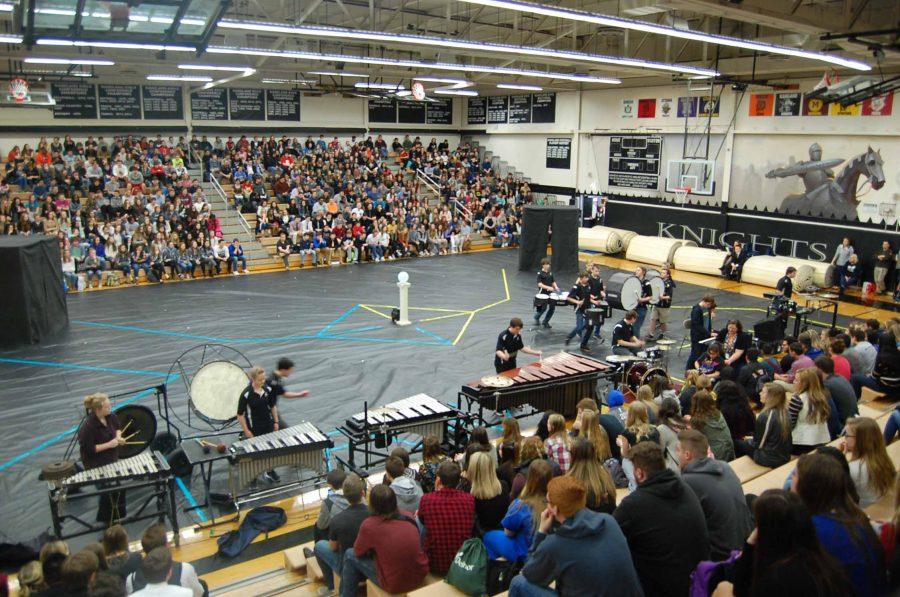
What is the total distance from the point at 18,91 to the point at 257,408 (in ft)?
45.0

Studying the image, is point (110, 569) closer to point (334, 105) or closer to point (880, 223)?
point (880, 223)

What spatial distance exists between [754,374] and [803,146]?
14.3 meters

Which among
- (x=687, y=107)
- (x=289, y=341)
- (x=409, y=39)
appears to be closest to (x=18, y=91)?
(x=289, y=341)

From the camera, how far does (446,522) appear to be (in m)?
4.70

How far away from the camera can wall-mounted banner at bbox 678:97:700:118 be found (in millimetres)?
22859

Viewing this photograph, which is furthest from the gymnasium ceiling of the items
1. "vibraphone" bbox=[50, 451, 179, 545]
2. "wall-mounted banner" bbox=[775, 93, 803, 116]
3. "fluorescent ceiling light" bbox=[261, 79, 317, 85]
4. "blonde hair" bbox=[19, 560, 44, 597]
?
"blonde hair" bbox=[19, 560, 44, 597]

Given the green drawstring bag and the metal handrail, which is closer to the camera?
the green drawstring bag

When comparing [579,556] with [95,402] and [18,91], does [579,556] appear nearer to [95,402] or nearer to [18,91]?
[95,402]

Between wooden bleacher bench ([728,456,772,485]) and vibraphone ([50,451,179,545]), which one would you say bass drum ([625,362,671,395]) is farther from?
vibraphone ([50,451,179,545])

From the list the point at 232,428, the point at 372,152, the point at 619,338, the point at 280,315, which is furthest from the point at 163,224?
the point at 619,338

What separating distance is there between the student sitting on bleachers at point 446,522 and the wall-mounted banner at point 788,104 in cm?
1949

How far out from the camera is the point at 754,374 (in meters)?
8.53

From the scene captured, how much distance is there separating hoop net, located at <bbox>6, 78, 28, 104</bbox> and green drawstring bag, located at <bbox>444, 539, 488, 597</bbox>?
57.0 feet

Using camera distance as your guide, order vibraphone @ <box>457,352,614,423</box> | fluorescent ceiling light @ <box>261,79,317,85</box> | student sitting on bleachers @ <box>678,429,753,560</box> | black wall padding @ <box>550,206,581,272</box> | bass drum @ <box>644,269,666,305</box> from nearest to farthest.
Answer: student sitting on bleachers @ <box>678,429,753,560</box>, vibraphone @ <box>457,352,614,423</box>, bass drum @ <box>644,269,666,305</box>, black wall padding @ <box>550,206,581,272</box>, fluorescent ceiling light @ <box>261,79,317,85</box>
